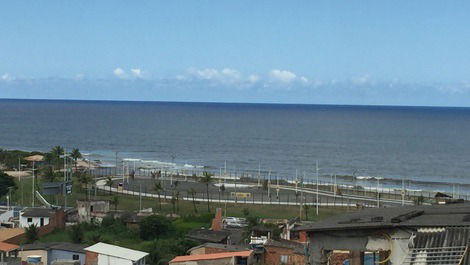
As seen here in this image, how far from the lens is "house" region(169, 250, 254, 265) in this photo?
2775 centimetres

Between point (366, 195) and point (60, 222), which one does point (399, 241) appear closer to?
point (60, 222)

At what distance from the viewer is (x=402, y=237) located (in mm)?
8750

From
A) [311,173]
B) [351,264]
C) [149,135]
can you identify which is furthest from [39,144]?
[351,264]

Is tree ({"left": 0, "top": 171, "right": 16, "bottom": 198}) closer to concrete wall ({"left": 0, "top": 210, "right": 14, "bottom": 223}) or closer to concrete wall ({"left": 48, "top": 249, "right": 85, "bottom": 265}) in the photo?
concrete wall ({"left": 0, "top": 210, "right": 14, "bottom": 223})

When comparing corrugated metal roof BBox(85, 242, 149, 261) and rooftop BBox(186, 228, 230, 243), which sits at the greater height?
corrugated metal roof BBox(85, 242, 149, 261)

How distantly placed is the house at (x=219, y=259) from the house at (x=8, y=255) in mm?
5988

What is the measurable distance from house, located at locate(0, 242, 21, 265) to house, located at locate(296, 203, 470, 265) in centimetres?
1995

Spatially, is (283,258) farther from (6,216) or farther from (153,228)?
(6,216)

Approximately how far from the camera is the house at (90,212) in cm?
4714

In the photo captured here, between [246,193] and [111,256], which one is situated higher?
[111,256]

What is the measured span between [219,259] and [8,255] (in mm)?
8368

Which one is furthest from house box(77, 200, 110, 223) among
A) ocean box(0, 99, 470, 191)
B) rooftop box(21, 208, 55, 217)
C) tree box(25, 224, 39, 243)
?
ocean box(0, 99, 470, 191)

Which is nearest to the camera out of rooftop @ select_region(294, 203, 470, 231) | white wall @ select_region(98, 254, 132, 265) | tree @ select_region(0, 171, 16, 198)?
rooftop @ select_region(294, 203, 470, 231)

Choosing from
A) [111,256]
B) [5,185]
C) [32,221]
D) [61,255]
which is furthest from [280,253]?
[5,185]
